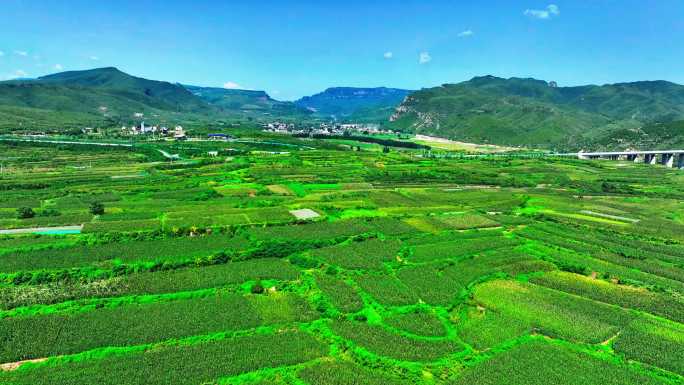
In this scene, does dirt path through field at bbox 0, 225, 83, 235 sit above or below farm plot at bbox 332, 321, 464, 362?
above

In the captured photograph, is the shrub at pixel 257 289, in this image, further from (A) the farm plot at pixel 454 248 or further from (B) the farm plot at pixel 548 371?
(B) the farm plot at pixel 548 371

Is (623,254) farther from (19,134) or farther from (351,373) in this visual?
(19,134)

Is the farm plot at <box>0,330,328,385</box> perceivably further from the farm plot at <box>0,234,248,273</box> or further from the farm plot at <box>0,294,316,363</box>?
the farm plot at <box>0,234,248,273</box>

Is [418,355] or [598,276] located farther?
→ [598,276]

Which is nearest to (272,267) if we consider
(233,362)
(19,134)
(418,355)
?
(233,362)

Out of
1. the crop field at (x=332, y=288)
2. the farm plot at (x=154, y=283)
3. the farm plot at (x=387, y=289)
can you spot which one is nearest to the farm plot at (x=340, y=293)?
the crop field at (x=332, y=288)

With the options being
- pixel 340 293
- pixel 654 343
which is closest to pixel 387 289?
pixel 340 293

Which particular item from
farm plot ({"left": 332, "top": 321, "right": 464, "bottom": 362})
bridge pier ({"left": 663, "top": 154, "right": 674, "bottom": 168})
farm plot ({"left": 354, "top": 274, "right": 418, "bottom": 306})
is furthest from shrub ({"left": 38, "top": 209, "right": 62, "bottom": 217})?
bridge pier ({"left": 663, "top": 154, "right": 674, "bottom": 168})

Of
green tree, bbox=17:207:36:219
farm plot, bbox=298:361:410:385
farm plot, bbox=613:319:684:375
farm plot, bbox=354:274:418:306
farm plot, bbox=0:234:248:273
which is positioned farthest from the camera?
green tree, bbox=17:207:36:219

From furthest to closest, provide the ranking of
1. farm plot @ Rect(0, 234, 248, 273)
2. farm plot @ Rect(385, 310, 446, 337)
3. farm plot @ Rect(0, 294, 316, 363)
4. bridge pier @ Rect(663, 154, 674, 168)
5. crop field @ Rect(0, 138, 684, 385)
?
1. bridge pier @ Rect(663, 154, 674, 168)
2. farm plot @ Rect(0, 234, 248, 273)
3. farm plot @ Rect(385, 310, 446, 337)
4. farm plot @ Rect(0, 294, 316, 363)
5. crop field @ Rect(0, 138, 684, 385)
